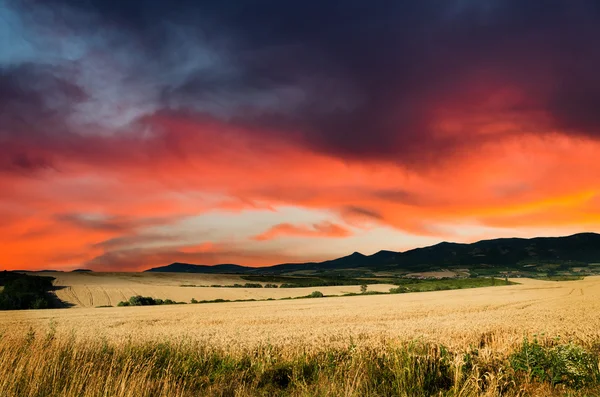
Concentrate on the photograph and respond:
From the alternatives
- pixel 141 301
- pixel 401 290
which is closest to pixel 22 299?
pixel 141 301

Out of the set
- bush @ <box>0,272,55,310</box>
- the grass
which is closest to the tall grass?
the grass

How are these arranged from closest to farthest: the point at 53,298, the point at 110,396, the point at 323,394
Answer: the point at 110,396 → the point at 323,394 → the point at 53,298

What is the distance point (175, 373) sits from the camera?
37.1ft

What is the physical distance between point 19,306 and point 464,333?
228 ft

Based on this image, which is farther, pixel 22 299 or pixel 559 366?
pixel 22 299

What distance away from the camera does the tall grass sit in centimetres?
872

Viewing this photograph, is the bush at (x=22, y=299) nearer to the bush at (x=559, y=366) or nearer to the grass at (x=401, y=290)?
the grass at (x=401, y=290)

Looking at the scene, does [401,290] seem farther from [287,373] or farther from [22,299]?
[287,373]

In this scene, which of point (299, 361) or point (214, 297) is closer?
point (299, 361)

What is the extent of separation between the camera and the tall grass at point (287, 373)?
8.72 metres

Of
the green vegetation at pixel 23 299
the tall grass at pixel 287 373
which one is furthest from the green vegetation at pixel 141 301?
the tall grass at pixel 287 373

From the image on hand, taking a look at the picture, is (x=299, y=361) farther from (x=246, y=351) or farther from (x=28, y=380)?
(x=28, y=380)

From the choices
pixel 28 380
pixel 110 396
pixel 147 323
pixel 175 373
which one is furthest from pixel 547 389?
pixel 147 323

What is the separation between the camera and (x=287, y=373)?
488 inches
